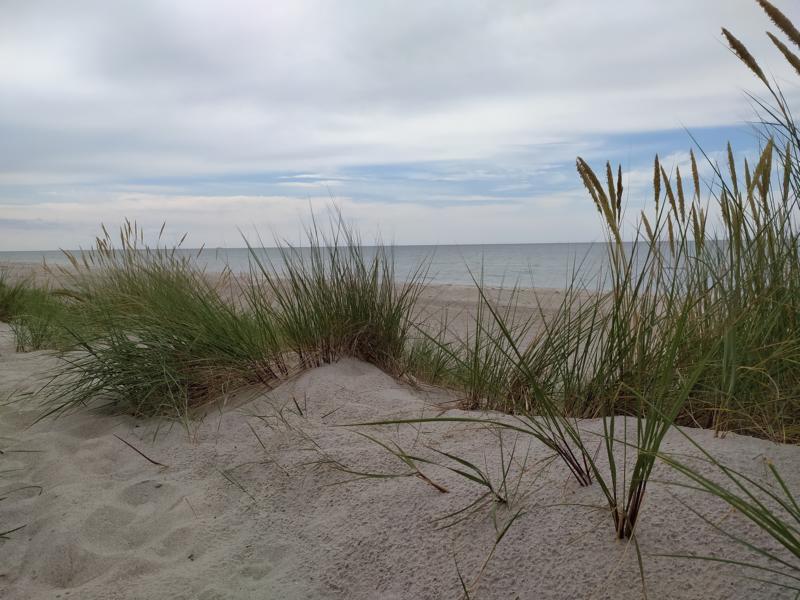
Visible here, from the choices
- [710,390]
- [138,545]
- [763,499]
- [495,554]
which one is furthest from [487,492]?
→ [138,545]

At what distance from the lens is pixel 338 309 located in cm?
306

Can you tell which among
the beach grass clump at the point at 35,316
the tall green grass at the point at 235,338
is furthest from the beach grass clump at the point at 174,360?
the beach grass clump at the point at 35,316

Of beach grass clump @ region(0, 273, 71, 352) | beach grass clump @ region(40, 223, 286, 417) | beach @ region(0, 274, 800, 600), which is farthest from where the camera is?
beach grass clump @ region(0, 273, 71, 352)

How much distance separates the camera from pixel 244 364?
9.48 ft

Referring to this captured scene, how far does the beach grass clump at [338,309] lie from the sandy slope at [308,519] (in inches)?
13.3

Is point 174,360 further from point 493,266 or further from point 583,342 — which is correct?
point 493,266

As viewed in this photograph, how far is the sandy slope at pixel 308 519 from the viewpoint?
1329 mm

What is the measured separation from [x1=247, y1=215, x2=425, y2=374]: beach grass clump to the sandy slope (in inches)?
13.3

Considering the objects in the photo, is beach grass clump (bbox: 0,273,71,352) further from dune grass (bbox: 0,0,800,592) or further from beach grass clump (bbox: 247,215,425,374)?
beach grass clump (bbox: 247,215,425,374)

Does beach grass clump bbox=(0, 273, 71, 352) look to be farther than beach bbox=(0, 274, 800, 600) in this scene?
Yes

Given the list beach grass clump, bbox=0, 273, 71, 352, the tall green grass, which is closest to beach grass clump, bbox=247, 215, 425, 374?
the tall green grass

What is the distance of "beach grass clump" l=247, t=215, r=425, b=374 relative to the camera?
3.02 meters

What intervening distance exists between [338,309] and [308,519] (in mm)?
1377

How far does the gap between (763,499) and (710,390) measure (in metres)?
0.70
